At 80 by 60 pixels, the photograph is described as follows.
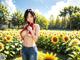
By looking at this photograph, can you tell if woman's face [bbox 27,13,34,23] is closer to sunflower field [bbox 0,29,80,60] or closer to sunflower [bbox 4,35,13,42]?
sunflower field [bbox 0,29,80,60]

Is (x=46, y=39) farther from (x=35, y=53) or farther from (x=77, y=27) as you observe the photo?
(x=77, y=27)

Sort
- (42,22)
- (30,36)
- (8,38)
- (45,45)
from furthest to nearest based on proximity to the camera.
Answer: (42,22), (45,45), (8,38), (30,36)

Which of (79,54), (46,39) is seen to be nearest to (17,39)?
(46,39)

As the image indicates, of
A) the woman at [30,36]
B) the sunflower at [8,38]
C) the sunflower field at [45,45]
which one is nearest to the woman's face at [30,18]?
the woman at [30,36]

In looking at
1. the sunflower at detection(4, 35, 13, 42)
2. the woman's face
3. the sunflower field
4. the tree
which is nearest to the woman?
the woman's face

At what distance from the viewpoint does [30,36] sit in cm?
498

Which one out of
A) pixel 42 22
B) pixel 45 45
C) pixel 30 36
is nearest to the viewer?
pixel 30 36

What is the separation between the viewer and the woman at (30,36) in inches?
195

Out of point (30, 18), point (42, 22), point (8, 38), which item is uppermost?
point (30, 18)

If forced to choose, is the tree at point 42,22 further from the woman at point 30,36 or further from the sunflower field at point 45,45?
the woman at point 30,36

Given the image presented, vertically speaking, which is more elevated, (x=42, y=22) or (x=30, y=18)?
(x=30, y=18)

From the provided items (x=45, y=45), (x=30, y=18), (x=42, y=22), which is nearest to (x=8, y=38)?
(x=45, y=45)

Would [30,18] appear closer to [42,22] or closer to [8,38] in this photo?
[8,38]

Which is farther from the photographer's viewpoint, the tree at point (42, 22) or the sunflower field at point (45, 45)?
the tree at point (42, 22)
